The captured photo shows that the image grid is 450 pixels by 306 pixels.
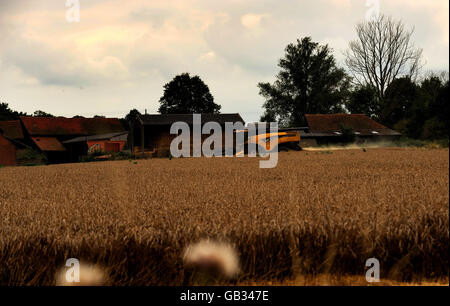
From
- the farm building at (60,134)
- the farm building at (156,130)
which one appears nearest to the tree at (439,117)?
the farm building at (156,130)

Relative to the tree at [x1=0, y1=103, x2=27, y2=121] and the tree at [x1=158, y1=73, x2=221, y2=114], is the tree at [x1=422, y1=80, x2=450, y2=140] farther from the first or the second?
the tree at [x1=0, y1=103, x2=27, y2=121]

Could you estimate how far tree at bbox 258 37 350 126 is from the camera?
63.8m

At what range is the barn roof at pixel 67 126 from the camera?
1996 inches

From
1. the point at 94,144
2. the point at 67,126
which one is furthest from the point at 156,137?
the point at 67,126

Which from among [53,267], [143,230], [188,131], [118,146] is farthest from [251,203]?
[118,146]

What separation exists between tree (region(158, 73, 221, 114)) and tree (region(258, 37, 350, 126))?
992 centimetres

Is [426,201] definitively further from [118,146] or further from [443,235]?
[118,146]

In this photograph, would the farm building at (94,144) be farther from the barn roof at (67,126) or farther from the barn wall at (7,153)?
the barn wall at (7,153)

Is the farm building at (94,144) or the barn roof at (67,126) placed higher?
the barn roof at (67,126)

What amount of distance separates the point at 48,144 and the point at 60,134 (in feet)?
8.19

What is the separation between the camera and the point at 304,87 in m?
66.4

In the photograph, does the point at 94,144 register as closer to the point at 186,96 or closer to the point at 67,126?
the point at 67,126

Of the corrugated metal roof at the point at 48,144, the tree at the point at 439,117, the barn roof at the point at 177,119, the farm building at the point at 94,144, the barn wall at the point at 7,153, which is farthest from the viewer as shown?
the farm building at the point at 94,144

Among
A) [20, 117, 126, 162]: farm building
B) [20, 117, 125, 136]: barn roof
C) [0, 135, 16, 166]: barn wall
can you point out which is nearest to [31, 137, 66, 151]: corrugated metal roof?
[20, 117, 126, 162]: farm building
